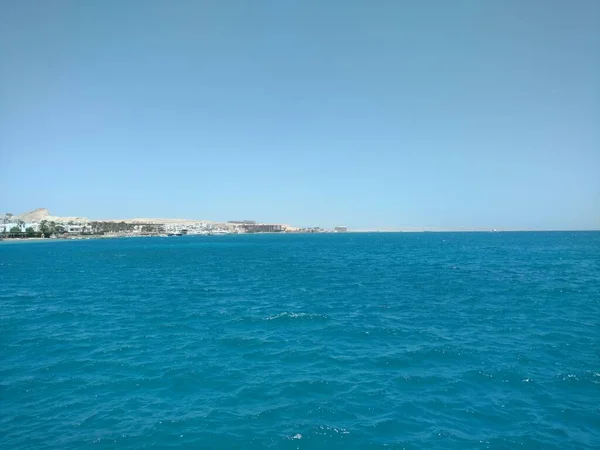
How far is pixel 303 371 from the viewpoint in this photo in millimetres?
21297

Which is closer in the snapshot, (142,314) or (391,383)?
(391,383)

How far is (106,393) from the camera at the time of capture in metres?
18.6

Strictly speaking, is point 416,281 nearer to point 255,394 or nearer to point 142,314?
point 142,314

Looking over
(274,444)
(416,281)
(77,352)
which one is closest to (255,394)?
(274,444)

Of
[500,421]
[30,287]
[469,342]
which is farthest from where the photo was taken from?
[30,287]

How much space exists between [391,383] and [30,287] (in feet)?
188

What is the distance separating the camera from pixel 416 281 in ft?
184

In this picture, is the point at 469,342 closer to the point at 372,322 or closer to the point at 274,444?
the point at 372,322

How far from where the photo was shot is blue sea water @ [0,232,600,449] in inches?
589

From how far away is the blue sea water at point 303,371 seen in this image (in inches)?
589

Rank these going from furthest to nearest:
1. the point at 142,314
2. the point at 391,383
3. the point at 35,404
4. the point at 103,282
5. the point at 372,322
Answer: the point at 103,282 < the point at 142,314 < the point at 372,322 < the point at 391,383 < the point at 35,404

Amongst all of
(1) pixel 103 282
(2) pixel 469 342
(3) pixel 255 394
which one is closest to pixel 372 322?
(2) pixel 469 342

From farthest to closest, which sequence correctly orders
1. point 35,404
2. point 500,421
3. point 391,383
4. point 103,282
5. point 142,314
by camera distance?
point 103,282 < point 142,314 < point 391,383 < point 35,404 < point 500,421

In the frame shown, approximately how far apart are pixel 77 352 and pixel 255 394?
48.8 feet
